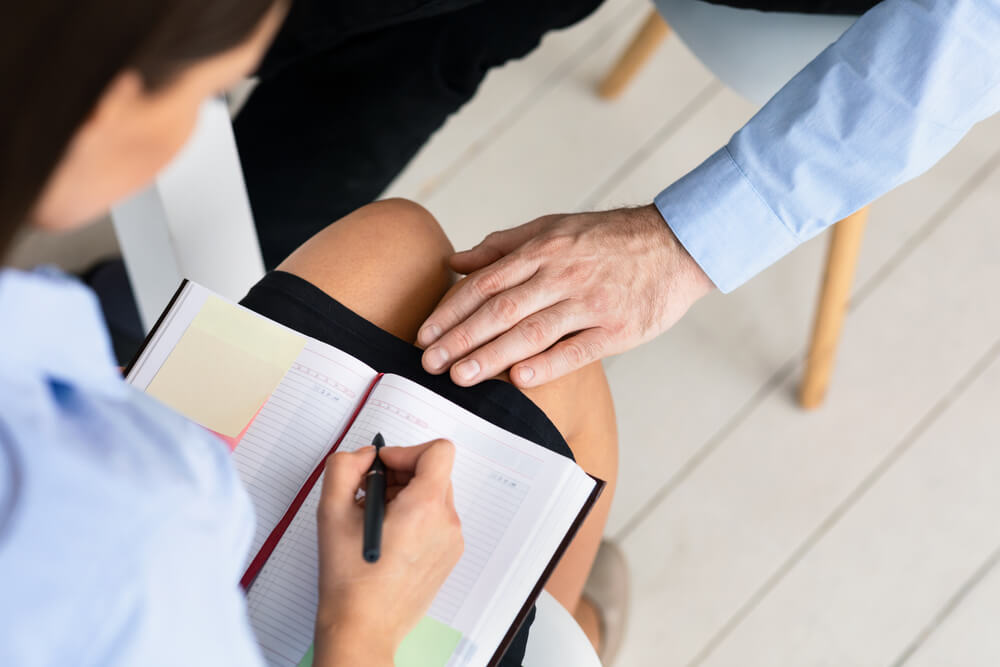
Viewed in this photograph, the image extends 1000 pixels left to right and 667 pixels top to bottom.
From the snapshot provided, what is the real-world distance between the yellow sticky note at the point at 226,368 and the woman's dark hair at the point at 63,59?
35cm

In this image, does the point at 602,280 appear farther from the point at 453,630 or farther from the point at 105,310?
the point at 105,310

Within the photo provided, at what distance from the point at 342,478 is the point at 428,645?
0.13 m

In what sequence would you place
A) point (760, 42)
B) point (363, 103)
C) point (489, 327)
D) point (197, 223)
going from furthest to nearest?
point (363, 103), point (760, 42), point (197, 223), point (489, 327)

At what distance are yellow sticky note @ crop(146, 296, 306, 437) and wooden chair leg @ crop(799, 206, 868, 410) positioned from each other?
677 millimetres

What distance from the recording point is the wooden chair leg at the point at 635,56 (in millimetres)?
1438

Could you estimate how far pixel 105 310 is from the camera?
1.29 meters

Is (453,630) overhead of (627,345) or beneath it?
beneath

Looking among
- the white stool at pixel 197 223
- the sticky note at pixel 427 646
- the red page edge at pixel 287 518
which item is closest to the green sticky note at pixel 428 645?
the sticky note at pixel 427 646

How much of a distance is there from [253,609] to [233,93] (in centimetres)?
113

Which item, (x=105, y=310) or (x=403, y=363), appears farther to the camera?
(x=105, y=310)

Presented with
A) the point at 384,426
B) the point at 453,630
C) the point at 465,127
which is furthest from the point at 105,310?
the point at 453,630

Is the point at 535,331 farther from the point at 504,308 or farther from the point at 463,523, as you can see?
the point at 463,523

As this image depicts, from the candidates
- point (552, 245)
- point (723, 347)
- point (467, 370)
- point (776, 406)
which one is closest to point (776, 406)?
point (776, 406)

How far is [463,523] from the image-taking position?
0.66 m
